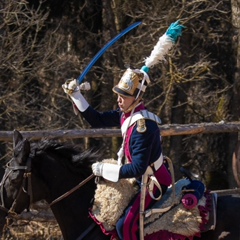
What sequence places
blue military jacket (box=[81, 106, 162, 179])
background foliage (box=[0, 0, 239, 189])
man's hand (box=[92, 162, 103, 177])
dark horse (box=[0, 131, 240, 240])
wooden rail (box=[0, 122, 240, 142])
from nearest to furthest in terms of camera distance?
1. blue military jacket (box=[81, 106, 162, 179])
2. man's hand (box=[92, 162, 103, 177])
3. dark horse (box=[0, 131, 240, 240])
4. wooden rail (box=[0, 122, 240, 142])
5. background foliage (box=[0, 0, 239, 189])

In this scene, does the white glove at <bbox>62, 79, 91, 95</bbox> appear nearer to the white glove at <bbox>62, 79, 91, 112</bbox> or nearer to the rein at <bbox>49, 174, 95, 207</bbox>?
the white glove at <bbox>62, 79, 91, 112</bbox>

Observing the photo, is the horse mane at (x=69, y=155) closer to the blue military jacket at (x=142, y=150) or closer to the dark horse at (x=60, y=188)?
the dark horse at (x=60, y=188)

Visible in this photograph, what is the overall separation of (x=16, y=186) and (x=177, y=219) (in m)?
1.27

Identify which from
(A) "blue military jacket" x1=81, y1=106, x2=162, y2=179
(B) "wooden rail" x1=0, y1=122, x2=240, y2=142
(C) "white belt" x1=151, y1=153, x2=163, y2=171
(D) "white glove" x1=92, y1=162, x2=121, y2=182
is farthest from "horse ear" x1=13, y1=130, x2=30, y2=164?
(B) "wooden rail" x1=0, y1=122, x2=240, y2=142

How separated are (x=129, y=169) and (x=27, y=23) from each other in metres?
8.29

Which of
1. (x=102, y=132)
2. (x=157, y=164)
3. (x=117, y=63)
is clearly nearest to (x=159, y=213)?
(x=157, y=164)

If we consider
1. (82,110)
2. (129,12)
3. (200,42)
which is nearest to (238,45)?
(200,42)

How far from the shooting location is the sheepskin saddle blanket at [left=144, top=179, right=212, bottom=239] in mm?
5586

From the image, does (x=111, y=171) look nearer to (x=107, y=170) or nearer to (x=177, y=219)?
(x=107, y=170)

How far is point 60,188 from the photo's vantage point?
577cm

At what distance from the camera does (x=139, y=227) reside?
554 centimetres

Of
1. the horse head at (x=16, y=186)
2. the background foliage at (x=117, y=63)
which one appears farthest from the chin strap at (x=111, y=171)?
the background foliage at (x=117, y=63)

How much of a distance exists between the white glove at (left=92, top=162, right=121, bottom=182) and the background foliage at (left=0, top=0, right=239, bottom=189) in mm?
7451

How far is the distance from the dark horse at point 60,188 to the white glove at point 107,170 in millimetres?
374
